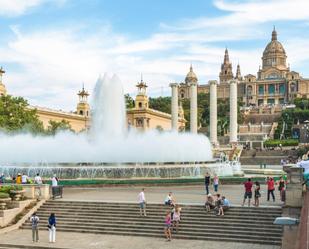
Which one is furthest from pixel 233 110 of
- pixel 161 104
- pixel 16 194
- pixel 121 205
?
pixel 161 104

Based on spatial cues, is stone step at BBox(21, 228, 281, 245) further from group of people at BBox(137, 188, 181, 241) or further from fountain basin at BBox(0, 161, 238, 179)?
fountain basin at BBox(0, 161, 238, 179)

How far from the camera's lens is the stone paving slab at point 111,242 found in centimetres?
1792

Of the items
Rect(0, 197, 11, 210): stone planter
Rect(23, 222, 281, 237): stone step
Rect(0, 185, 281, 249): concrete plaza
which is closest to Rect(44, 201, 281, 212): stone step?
Rect(0, 185, 281, 249): concrete plaza

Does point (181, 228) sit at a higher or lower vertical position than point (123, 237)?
higher

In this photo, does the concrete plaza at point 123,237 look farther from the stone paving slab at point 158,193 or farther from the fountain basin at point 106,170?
the fountain basin at point 106,170

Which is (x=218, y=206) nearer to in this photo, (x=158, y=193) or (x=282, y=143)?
(x=158, y=193)

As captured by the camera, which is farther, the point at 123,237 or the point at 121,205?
the point at 121,205

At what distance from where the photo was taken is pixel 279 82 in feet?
629

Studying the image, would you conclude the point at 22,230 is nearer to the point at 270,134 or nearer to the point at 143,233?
the point at 143,233

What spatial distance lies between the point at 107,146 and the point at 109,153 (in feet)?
3.20

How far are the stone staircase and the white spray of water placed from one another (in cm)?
1136

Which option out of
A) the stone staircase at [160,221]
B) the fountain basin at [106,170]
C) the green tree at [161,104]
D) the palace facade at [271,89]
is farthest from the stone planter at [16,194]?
the palace facade at [271,89]

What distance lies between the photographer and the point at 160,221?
20688 millimetres

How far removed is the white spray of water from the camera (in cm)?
3497
